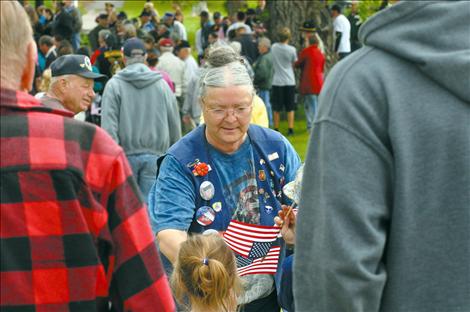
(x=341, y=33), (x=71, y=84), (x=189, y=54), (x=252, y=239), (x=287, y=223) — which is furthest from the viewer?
(x=341, y=33)

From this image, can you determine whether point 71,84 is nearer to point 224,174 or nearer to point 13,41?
point 224,174

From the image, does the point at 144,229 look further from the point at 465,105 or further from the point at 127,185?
the point at 465,105

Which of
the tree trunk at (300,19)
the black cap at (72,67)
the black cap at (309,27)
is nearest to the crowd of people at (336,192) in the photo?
the black cap at (72,67)

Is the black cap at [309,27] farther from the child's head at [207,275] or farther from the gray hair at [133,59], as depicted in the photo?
the child's head at [207,275]

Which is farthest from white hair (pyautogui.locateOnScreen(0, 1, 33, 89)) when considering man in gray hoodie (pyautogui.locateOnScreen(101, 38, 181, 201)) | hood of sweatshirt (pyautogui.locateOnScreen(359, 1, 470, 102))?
man in gray hoodie (pyautogui.locateOnScreen(101, 38, 181, 201))

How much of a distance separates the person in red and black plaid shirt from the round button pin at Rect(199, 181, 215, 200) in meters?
1.58

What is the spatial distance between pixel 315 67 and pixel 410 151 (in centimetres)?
1442

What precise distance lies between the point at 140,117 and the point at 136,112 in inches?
2.7

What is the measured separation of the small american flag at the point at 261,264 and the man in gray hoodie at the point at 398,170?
160 cm

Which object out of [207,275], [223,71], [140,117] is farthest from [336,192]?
[140,117]

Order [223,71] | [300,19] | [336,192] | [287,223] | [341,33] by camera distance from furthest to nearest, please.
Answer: [341,33], [300,19], [223,71], [287,223], [336,192]

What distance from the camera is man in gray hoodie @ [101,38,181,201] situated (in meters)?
8.51

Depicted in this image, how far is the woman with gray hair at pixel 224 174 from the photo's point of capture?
3955mm

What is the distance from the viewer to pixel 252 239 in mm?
3814
